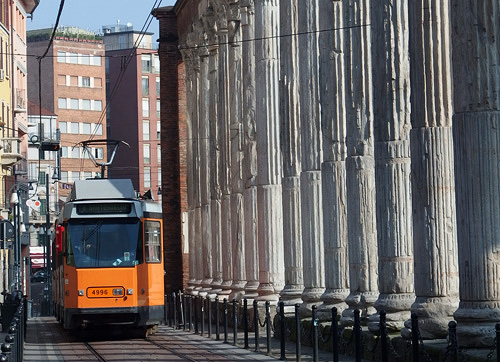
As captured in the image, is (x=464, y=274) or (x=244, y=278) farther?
(x=244, y=278)

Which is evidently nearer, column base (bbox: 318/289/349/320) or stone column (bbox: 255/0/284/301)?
column base (bbox: 318/289/349/320)

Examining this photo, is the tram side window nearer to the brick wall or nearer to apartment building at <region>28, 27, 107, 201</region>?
the brick wall

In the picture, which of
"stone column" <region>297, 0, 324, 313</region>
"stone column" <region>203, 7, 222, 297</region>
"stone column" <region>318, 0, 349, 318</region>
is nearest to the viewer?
"stone column" <region>318, 0, 349, 318</region>

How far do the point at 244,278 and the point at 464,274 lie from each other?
19.1 metres

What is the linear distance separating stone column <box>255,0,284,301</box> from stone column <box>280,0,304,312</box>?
2.50 meters

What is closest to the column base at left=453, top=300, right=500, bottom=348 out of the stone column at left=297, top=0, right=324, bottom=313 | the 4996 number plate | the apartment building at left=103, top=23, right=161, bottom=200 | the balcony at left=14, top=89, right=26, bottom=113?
the stone column at left=297, top=0, right=324, bottom=313

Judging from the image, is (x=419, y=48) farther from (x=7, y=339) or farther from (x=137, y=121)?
(x=137, y=121)

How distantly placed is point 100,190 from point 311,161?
19.5 feet

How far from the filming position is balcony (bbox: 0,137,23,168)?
62566mm

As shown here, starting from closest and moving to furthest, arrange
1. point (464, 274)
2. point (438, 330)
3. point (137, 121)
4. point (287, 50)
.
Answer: point (464, 274), point (438, 330), point (287, 50), point (137, 121)

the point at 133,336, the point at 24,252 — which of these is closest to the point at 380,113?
the point at 133,336

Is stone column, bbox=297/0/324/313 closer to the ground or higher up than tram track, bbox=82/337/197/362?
higher up

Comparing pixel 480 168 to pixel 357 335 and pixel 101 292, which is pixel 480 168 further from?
pixel 101 292

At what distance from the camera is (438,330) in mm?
17422
